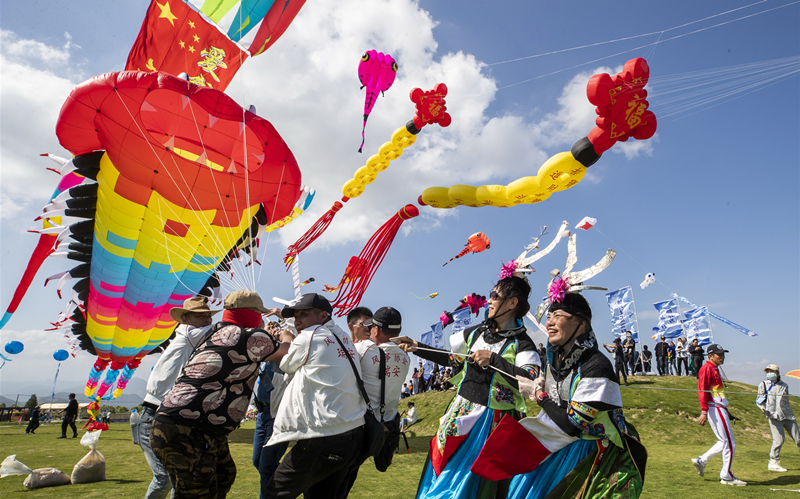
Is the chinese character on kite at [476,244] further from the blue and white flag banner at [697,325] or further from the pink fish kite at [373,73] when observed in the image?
the blue and white flag banner at [697,325]

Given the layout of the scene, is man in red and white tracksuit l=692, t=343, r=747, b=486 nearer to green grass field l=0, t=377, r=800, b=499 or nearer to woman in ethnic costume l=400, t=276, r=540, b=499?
green grass field l=0, t=377, r=800, b=499

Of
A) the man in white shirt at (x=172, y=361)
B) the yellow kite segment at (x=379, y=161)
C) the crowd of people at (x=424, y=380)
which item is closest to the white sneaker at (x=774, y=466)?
the yellow kite segment at (x=379, y=161)

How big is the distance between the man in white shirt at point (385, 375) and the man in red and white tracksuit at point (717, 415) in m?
4.26

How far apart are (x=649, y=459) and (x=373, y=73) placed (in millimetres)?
8180

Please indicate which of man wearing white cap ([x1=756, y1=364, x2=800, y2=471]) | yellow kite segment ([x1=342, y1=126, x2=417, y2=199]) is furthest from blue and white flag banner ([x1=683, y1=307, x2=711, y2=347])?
yellow kite segment ([x1=342, y1=126, x2=417, y2=199])

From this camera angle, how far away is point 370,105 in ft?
23.2

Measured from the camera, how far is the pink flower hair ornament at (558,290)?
9.12 feet

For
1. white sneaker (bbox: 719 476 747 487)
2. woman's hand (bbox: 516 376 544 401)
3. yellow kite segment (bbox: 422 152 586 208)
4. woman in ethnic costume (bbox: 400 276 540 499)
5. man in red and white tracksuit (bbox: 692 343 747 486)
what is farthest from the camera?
man in red and white tracksuit (bbox: 692 343 747 486)

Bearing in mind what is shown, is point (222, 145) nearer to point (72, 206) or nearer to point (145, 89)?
point (145, 89)

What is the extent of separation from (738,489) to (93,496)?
766 centimetres

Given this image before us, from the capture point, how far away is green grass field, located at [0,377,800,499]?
5.17m

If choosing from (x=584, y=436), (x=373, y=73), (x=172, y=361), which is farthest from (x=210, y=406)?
(x=373, y=73)

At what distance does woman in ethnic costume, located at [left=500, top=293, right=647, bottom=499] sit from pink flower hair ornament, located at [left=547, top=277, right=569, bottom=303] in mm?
286

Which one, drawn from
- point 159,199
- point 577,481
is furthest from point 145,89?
point 577,481
